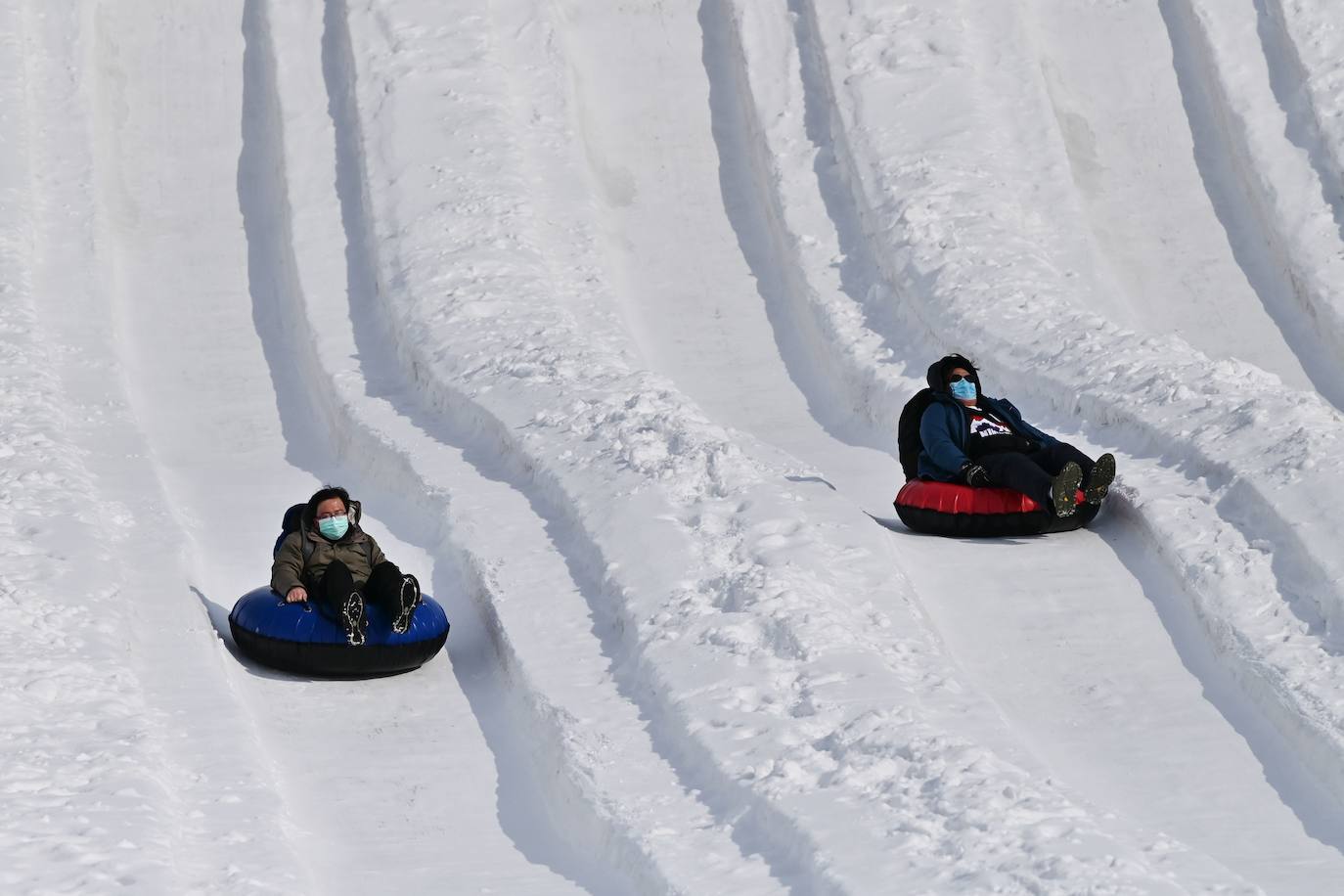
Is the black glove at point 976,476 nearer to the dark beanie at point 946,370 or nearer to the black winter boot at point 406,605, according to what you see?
the dark beanie at point 946,370

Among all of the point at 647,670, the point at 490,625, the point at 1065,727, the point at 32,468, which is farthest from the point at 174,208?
the point at 1065,727

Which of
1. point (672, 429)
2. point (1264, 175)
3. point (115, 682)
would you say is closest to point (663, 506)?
point (672, 429)

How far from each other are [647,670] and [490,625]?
1.09 meters

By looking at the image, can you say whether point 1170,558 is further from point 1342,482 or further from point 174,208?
point 174,208

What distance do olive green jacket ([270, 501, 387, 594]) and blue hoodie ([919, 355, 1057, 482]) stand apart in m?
2.79

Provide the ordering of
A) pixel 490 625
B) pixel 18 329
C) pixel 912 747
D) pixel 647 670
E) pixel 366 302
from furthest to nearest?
pixel 366 302
pixel 18 329
pixel 490 625
pixel 647 670
pixel 912 747

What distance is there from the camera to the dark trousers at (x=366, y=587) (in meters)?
7.01

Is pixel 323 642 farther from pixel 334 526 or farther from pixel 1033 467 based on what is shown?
pixel 1033 467

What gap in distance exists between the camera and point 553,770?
6.35m

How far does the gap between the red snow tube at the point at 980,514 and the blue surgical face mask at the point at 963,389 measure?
45 centimetres

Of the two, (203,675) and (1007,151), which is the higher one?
(1007,151)

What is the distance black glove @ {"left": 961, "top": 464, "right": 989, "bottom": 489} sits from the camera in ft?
27.6

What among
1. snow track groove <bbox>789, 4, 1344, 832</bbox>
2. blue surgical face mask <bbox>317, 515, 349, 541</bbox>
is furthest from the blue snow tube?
snow track groove <bbox>789, 4, 1344, 832</bbox>

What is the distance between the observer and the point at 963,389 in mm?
8680
